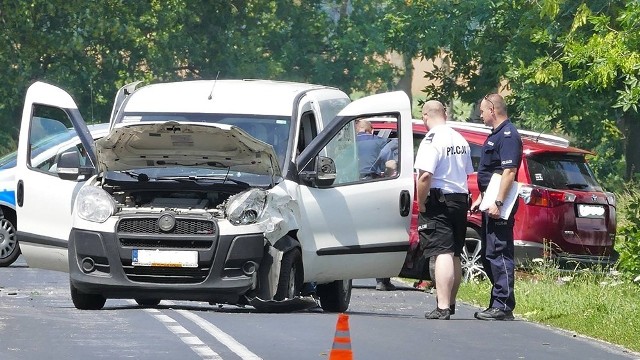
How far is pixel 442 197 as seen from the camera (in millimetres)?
15891

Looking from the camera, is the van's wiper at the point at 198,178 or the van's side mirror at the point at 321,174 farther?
the van's side mirror at the point at 321,174

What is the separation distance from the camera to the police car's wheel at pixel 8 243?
23.6 meters

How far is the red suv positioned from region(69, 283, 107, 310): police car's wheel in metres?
5.40

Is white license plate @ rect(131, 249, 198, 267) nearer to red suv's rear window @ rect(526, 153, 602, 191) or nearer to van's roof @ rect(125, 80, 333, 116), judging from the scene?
van's roof @ rect(125, 80, 333, 116)

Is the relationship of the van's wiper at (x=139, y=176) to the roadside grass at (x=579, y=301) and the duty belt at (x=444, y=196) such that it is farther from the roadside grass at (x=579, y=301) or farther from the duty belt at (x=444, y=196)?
the roadside grass at (x=579, y=301)

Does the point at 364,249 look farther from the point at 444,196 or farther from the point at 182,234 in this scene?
the point at 182,234

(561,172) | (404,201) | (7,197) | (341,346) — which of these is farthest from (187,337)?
(7,197)

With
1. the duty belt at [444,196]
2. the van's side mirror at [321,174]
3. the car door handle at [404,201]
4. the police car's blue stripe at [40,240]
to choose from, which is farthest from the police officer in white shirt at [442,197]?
the police car's blue stripe at [40,240]

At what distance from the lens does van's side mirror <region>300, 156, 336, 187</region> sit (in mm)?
15102

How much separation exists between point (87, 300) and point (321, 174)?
7.41 ft

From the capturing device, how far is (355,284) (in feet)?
72.5

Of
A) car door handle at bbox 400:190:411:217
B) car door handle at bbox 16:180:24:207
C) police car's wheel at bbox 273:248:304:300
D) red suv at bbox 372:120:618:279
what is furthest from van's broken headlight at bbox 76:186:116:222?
red suv at bbox 372:120:618:279

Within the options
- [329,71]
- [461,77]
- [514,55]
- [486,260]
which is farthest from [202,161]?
[329,71]

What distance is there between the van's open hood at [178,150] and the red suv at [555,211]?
5477 mm
